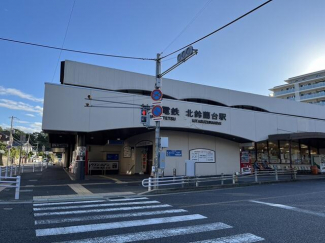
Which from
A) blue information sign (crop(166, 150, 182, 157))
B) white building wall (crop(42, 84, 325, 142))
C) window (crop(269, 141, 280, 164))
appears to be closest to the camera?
white building wall (crop(42, 84, 325, 142))

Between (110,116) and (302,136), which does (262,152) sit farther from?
(110,116)

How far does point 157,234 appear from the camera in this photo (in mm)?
5883

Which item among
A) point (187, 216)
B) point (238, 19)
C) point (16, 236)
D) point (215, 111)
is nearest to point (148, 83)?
point (215, 111)

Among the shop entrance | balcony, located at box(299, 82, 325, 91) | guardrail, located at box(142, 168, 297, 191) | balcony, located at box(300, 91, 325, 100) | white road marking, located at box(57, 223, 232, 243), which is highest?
balcony, located at box(299, 82, 325, 91)

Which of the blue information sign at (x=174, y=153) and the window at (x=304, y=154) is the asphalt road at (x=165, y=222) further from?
the window at (x=304, y=154)

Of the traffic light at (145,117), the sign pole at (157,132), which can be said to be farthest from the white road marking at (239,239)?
the traffic light at (145,117)

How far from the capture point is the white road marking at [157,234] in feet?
17.8

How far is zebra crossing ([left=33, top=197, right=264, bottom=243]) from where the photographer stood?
559cm

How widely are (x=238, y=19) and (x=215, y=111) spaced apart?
15234mm

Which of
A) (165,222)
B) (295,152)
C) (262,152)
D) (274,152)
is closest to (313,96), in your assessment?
(295,152)

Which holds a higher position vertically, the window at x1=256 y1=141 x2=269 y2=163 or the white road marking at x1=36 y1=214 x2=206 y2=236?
the window at x1=256 y1=141 x2=269 y2=163

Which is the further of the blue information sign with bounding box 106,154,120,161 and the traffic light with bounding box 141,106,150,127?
the blue information sign with bounding box 106,154,120,161

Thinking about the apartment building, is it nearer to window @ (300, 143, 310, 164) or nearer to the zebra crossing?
window @ (300, 143, 310, 164)

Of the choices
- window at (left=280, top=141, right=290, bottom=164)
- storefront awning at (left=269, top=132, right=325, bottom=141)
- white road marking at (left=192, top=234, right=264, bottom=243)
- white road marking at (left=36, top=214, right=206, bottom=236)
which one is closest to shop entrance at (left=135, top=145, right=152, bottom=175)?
storefront awning at (left=269, top=132, right=325, bottom=141)
